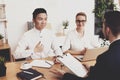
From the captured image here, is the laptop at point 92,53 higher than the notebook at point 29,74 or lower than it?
higher

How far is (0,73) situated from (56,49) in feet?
3.70

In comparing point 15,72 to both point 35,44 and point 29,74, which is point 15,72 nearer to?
point 29,74

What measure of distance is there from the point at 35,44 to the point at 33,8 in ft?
5.47

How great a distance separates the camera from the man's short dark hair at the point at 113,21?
1.53 metres

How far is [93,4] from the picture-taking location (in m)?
4.87

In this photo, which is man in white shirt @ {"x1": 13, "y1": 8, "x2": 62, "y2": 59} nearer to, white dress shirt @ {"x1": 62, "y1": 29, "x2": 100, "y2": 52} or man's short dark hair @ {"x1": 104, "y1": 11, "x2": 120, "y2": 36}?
white dress shirt @ {"x1": 62, "y1": 29, "x2": 100, "y2": 52}

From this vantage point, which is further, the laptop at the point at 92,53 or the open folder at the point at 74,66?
the laptop at the point at 92,53

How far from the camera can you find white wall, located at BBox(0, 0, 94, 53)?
414 cm

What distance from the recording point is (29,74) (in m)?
1.85

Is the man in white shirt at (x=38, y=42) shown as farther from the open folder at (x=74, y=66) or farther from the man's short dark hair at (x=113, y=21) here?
the man's short dark hair at (x=113, y=21)

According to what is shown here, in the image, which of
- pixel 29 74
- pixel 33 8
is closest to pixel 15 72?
pixel 29 74

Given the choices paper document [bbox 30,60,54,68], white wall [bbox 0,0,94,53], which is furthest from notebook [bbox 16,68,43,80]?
white wall [bbox 0,0,94,53]

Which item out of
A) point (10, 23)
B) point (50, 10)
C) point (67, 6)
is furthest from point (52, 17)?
point (10, 23)

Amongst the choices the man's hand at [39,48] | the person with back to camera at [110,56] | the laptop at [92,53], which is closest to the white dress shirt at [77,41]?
the man's hand at [39,48]
